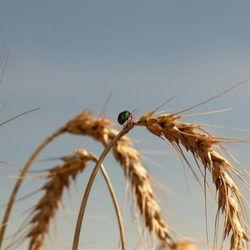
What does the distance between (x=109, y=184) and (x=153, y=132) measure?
1.12m

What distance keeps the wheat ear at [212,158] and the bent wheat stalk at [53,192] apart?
1.66m

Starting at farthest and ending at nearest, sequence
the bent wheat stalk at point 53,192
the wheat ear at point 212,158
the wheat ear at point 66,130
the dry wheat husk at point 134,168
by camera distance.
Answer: the bent wheat stalk at point 53,192 → the wheat ear at point 66,130 → the dry wheat husk at point 134,168 → the wheat ear at point 212,158

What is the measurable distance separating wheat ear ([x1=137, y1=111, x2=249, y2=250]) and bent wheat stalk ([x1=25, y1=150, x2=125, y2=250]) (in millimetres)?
1662

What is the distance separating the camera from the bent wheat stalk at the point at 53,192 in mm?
3551

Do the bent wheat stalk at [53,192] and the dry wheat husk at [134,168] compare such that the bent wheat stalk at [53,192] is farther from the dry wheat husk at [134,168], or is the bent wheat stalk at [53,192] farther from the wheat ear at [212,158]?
the wheat ear at [212,158]

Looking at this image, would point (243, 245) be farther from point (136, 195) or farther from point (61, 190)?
point (61, 190)

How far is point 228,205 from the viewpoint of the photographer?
5.53 ft

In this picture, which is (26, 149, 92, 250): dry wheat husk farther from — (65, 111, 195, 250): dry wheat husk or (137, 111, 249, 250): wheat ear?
(137, 111, 249, 250): wheat ear

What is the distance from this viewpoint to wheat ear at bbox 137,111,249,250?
1.69 m

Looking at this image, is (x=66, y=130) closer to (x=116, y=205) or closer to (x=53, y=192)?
(x=53, y=192)

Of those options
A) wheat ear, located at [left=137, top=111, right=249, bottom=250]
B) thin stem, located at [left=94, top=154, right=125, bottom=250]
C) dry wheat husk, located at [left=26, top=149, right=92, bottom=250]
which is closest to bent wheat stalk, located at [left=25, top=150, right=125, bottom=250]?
dry wheat husk, located at [left=26, top=149, right=92, bottom=250]

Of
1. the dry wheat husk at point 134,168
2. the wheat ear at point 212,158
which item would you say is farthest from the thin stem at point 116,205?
the wheat ear at point 212,158

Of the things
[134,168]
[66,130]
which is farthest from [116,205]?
[66,130]

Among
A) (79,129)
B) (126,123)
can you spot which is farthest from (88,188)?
(79,129)
